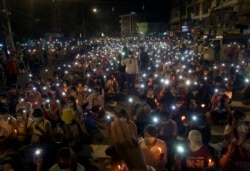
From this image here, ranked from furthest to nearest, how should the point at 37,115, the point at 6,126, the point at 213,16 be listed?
the point at 213,16 < the point at 6,126 < the point at 37,115

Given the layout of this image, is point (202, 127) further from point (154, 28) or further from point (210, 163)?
point (154, 28)

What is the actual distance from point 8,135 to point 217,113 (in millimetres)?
6226

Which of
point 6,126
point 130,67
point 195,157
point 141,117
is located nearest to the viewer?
point 195,157

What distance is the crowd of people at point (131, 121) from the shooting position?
16.9 feet

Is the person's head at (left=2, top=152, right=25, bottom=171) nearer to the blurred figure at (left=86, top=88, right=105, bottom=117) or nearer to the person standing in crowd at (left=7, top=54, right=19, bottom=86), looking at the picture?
the blurred figure at (left=86, top=88, right=105, bottom=117)

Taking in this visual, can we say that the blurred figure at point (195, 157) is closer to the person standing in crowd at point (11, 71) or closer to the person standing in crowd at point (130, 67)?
the person standing in crowd at point (130, 67)

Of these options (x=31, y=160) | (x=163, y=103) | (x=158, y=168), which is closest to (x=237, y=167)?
(x=158, y=168)

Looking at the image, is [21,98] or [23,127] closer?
[23,127]

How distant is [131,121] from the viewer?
6902 millimetres

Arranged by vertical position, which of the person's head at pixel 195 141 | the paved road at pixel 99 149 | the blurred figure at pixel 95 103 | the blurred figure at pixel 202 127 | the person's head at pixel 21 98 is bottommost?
the paved road at pixel 99 149

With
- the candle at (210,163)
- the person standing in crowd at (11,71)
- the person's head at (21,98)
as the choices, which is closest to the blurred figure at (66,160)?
the candle at (210,163)

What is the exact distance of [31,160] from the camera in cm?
626

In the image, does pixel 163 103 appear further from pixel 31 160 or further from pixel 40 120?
pixel 31 160

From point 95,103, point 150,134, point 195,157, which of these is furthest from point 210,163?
point 95,103
